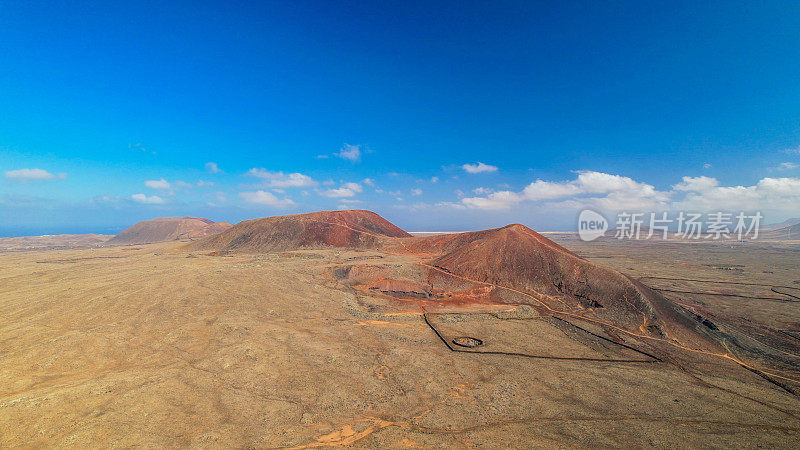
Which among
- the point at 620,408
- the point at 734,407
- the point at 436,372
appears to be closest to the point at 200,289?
the point at 436,372

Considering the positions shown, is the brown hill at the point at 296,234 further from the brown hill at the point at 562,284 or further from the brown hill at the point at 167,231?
the brown hill at the point at 167,231

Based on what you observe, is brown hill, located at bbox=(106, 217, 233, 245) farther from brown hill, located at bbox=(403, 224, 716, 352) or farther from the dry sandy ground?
brown hill, located at bbox=(403, 224, 716, 352)

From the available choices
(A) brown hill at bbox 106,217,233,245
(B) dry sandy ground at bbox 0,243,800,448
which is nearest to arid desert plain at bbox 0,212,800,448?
(B) dry sandy ground at bbox 0,243,800,448

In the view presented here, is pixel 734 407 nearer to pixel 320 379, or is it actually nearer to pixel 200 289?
pixel 320 379

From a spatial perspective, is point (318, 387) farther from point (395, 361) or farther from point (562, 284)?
point (562, 284)

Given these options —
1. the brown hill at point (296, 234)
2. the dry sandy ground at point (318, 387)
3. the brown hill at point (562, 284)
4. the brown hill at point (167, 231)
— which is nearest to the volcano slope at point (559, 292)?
the brown hill at point (562, 284)

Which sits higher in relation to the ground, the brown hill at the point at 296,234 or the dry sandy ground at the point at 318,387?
the brown hill at the point at 296,234
